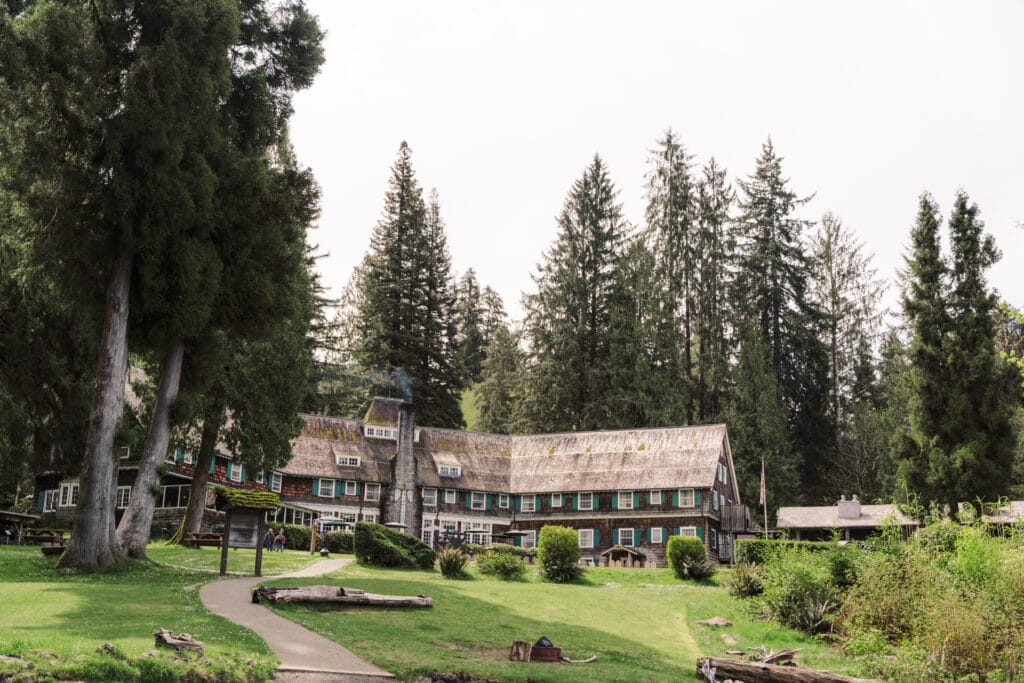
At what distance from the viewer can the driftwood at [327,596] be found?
64.6 feet

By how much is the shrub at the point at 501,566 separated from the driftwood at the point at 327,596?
40.4ft

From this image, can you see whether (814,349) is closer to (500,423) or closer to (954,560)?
(500,423)

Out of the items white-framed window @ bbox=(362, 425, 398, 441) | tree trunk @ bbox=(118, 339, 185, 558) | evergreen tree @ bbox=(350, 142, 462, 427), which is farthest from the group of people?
evergreen tree @ bbox=(350, 142, 462, 427)

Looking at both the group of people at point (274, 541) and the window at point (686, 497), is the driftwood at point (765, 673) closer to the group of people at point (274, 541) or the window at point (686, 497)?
the group of people at point (274, 541)

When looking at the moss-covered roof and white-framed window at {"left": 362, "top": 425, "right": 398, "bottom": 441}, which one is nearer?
the moss-covered roof

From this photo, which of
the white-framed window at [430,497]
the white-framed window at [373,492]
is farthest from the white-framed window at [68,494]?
the white-framed window at [430,497]

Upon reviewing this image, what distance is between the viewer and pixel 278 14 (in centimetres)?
3009

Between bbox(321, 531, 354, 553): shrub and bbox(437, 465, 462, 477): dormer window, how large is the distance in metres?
15.4

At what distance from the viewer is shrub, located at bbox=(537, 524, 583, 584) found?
34.8m

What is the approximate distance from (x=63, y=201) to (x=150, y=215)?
2170 millimetres

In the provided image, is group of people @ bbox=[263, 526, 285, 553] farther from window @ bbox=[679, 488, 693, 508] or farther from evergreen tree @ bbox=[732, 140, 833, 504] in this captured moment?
evergreen tree @ bbox=[732, 140, 833, 504]

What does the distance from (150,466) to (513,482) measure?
106 ft

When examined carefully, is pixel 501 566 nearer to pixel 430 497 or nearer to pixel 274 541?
pixel 274 541

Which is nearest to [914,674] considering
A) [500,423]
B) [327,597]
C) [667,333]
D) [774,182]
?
[327,597]
